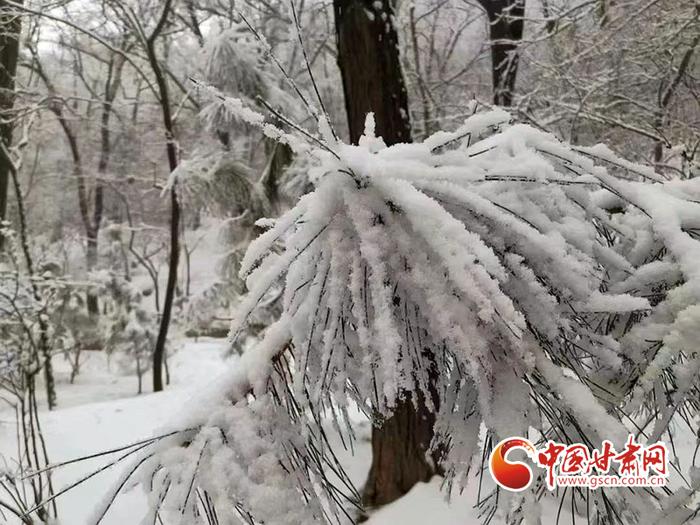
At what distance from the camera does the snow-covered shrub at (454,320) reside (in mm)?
755

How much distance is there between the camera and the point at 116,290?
34.1 ft

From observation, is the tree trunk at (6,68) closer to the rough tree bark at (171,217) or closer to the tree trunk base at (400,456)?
the rough tree bark at (171,217)

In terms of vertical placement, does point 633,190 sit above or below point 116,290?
above

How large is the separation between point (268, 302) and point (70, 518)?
300cm

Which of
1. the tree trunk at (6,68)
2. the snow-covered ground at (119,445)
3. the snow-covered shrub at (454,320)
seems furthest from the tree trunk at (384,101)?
the tree trunk at (6,68)

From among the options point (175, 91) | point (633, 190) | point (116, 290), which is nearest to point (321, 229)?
point (633, 190)

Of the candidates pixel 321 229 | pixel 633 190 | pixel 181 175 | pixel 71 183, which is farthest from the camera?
pixel 71 183

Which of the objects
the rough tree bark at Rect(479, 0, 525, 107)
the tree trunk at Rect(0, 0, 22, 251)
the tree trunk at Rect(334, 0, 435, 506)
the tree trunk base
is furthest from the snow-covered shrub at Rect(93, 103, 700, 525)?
the tree trunk at Rect(0, 0, 22, 251)

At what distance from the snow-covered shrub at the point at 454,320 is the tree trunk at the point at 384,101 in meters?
2.09

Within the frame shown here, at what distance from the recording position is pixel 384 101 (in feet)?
9.99

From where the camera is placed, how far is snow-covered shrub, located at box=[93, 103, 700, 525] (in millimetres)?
755

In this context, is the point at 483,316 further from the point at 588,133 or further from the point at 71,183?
the point at 71,183

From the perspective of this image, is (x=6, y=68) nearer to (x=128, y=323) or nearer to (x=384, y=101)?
(x=128, y=323)

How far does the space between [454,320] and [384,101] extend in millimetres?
2517
